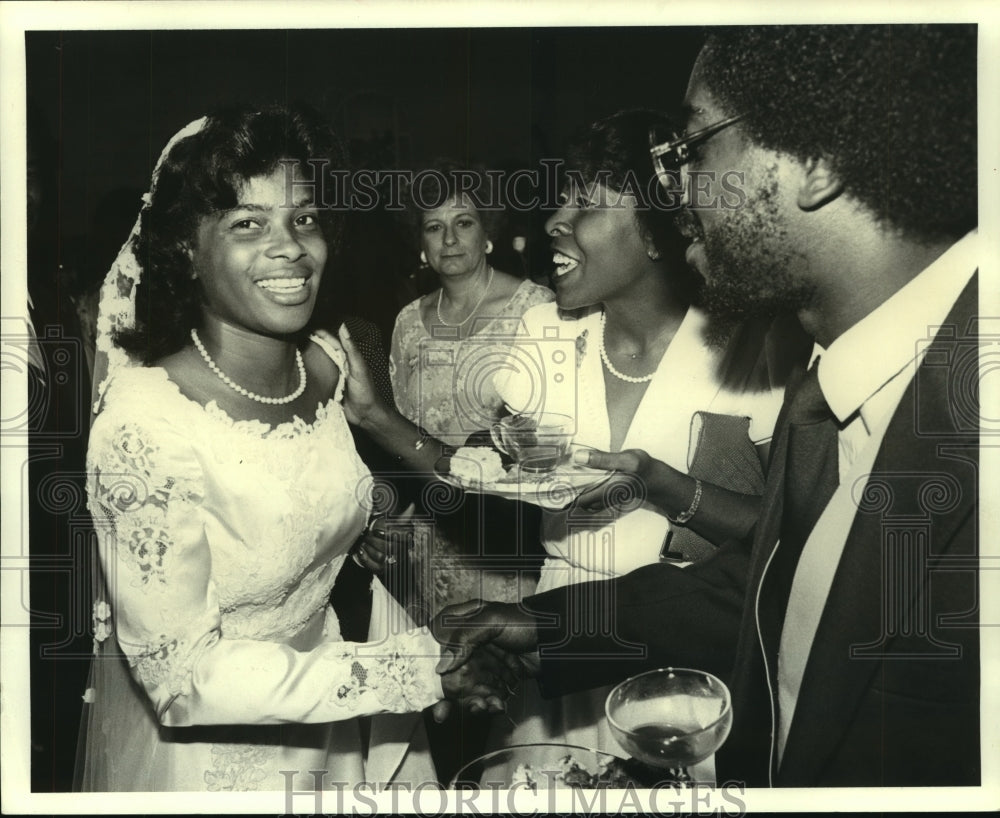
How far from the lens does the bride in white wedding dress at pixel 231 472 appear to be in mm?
2600

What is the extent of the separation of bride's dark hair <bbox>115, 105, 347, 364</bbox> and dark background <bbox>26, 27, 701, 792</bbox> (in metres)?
0.06

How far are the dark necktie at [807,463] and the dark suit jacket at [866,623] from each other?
34 mm

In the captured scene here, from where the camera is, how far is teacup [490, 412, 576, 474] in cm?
268

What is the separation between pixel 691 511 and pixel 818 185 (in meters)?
0.84

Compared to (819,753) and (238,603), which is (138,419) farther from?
(819,753)

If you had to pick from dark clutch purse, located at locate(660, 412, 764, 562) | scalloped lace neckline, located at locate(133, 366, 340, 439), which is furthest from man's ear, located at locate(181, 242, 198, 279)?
dark clutch purse, located at locate(660, 412, 764, 562)

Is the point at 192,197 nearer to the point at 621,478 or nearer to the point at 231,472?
the point at 231,472

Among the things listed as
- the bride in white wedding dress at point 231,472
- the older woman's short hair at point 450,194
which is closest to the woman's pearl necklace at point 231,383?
the bride in white wedding dress at point 231,472

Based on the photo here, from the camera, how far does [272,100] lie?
2650mm

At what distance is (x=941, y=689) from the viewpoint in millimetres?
2744

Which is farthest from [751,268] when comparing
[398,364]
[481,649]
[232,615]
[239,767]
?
[239,767]

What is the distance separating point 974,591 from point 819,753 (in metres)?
0.56

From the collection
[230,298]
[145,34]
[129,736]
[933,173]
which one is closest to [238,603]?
[129,736]

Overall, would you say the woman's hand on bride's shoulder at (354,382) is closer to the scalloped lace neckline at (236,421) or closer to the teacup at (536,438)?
the scalloped lace neckline at (236,421)
